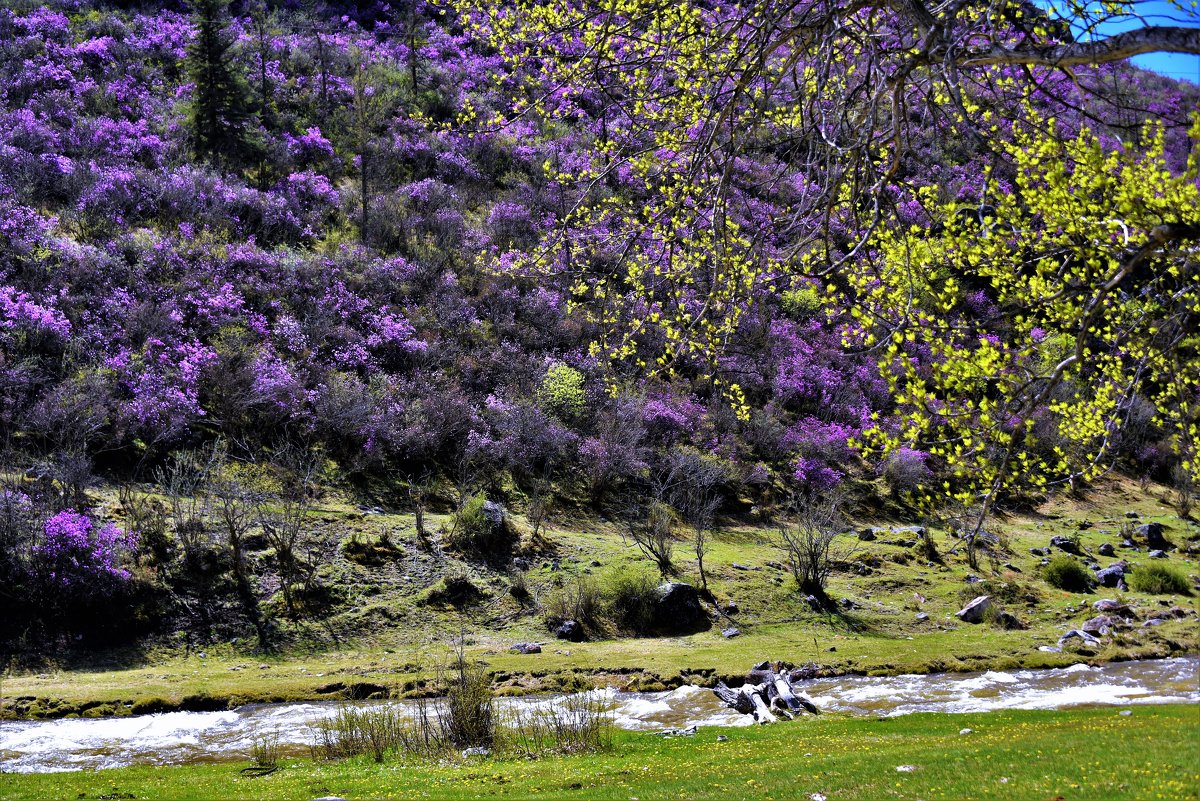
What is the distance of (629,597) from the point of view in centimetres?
1878

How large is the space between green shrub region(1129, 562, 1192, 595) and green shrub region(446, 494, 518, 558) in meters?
16.3

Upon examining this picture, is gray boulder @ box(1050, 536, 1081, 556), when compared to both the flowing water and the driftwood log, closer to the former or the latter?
the flowing water

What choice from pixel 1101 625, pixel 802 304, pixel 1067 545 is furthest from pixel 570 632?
pixel 802 304

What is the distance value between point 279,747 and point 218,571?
665cm

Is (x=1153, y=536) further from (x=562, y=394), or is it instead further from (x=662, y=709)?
(x=662, y=709)

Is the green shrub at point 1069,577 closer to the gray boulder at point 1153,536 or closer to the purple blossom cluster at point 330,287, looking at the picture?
the gray boulder at point 1153,536

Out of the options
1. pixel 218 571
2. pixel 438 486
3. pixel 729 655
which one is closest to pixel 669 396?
pixel 438 486

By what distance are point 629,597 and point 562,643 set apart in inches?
87.2

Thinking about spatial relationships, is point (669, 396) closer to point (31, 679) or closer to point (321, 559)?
point (321, 559)

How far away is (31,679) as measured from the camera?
14.1m

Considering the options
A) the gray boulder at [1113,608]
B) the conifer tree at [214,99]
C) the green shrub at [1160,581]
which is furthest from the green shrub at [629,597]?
the conifer tree at [214,99]

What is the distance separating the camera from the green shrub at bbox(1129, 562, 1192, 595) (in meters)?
20.3

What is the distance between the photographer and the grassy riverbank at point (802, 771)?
7.90 metres

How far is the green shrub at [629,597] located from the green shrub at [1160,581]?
42.0ft
